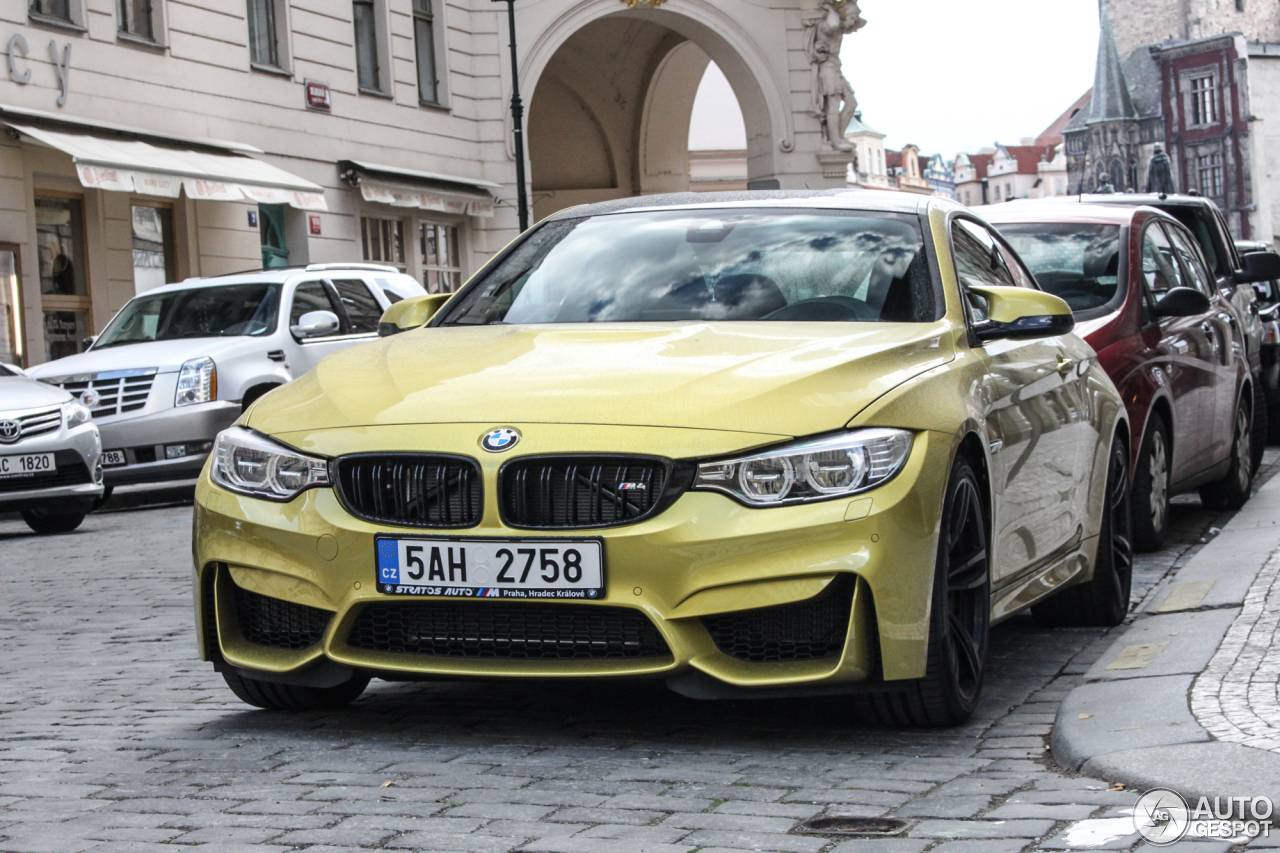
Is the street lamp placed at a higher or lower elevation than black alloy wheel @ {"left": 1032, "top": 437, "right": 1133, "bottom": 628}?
higher

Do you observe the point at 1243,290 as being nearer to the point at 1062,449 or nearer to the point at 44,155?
the point at 1062,449

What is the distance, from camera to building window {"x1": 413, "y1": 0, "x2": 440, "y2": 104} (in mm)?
29688

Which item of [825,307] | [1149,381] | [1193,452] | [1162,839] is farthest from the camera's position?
[1193,452]

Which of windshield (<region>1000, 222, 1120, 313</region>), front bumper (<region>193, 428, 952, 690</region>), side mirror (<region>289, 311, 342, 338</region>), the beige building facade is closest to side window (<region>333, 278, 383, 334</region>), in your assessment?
side mirror (<region>289, 311, 342, 338</region>)

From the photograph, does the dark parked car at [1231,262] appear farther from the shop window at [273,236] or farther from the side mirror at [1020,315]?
the shop window at [273,236]

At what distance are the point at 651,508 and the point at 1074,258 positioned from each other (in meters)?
5.53

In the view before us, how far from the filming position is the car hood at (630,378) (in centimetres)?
451

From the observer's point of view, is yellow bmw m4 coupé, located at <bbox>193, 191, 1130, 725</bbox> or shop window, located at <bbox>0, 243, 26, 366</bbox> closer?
yellow bmw m4 coupé, located at <bbox>193, 191, 1130, 725</bbox>

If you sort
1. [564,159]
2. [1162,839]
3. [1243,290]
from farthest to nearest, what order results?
[564,159], [1243,290], [1162,839]

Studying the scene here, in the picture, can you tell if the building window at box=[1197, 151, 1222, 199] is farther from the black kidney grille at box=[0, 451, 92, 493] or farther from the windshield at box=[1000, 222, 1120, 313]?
the windshield at box=[1000, 222, 1120, 313]

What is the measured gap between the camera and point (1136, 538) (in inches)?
351

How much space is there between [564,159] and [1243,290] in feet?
95.6

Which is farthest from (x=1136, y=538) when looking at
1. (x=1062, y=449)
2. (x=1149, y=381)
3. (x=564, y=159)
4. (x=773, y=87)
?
(x=564, y=159)

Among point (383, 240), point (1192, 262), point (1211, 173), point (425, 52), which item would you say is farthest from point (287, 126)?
point (1211, 173)
